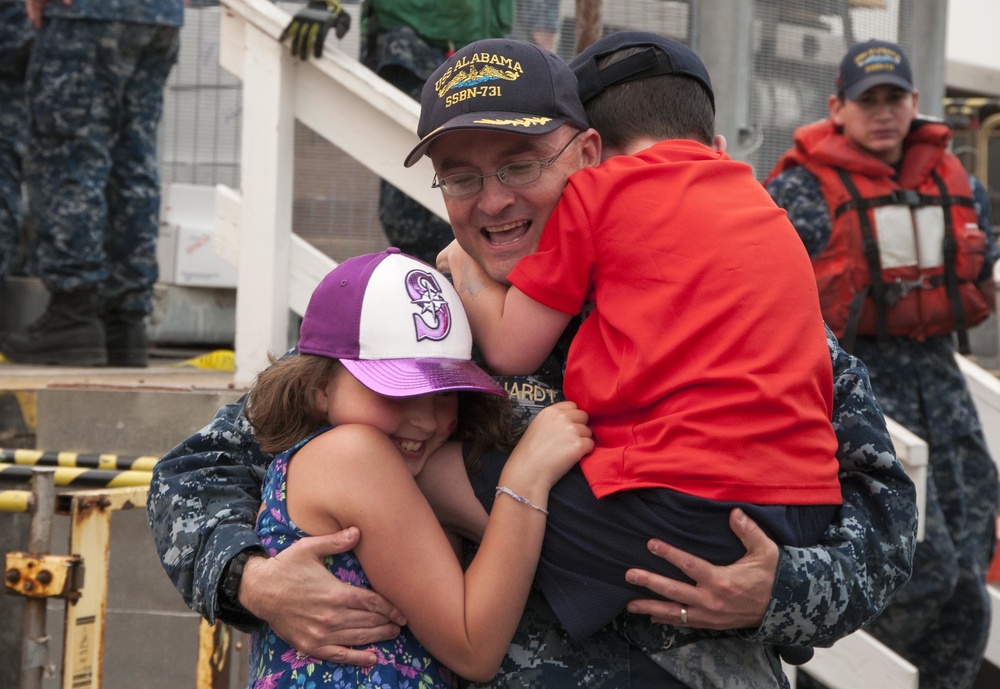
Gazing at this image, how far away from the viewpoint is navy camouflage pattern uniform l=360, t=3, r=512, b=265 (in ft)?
16.6

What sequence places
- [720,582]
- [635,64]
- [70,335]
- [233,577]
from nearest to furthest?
[720,582], [233,577], [635,64], [70,335]

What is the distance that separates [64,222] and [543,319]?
3.67 meters

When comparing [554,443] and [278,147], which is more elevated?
[278,147]

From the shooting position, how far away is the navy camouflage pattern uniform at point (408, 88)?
5.05m

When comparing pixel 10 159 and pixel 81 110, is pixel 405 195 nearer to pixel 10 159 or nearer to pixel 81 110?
pixel 81 110

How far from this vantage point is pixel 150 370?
5.54 metres

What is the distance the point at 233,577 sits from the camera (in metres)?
2.10

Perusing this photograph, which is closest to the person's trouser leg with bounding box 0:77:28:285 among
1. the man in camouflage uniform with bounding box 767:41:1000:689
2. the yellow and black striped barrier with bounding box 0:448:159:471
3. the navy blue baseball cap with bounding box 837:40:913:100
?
the yellow and black striped barrier with bounding box 0:448:159:471

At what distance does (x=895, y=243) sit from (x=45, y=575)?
3.32 metres

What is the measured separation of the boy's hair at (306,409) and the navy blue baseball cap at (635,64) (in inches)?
22.2

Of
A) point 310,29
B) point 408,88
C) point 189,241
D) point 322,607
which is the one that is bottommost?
point 322,607

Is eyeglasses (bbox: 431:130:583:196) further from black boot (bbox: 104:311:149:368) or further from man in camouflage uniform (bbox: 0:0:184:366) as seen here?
black boot (bbox: 104:311:149:368)

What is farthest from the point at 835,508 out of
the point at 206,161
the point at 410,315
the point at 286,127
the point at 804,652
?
the point at 206,161

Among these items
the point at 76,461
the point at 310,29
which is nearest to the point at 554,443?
the point at 76,461
